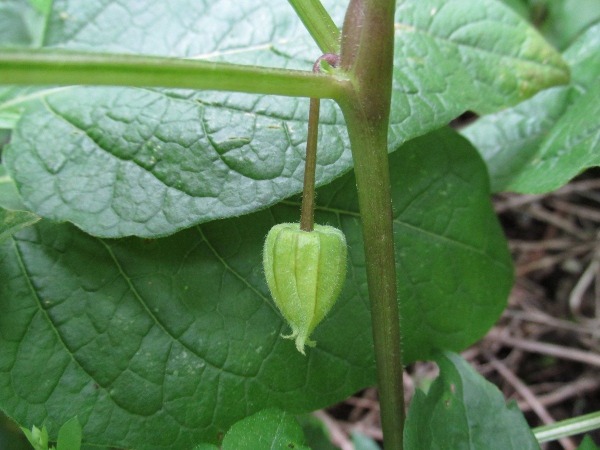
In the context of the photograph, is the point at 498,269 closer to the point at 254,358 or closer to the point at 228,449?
the point at 254,358

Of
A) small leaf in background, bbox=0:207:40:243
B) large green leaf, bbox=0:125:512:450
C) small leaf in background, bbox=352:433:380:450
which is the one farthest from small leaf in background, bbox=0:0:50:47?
small leaf in background, bbox=352:433:380:450

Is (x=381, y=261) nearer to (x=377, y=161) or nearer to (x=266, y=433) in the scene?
(x=377, y=161)

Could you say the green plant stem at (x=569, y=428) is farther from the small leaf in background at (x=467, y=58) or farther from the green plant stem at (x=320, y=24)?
the green plant stem at (x=320, y=24)

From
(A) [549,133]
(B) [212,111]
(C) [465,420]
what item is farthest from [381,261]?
→ (A) [549,133]

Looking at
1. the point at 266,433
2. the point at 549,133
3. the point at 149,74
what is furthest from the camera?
the point at 549,133

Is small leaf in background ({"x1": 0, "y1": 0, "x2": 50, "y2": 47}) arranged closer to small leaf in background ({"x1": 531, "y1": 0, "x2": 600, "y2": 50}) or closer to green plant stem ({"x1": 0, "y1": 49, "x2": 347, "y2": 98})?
green plant stem ({"x1": 0, "y1": 49, "x2": 347, "y2": 98})

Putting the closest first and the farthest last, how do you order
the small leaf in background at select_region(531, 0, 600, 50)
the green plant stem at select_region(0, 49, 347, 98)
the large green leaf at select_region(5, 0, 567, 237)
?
the green plant stem at select_region(0, 49, 347, 98), the large green leaf at select_region(5, 0, 567, 237), the small leaf in background at select_region(531, 0, 600, 50)
